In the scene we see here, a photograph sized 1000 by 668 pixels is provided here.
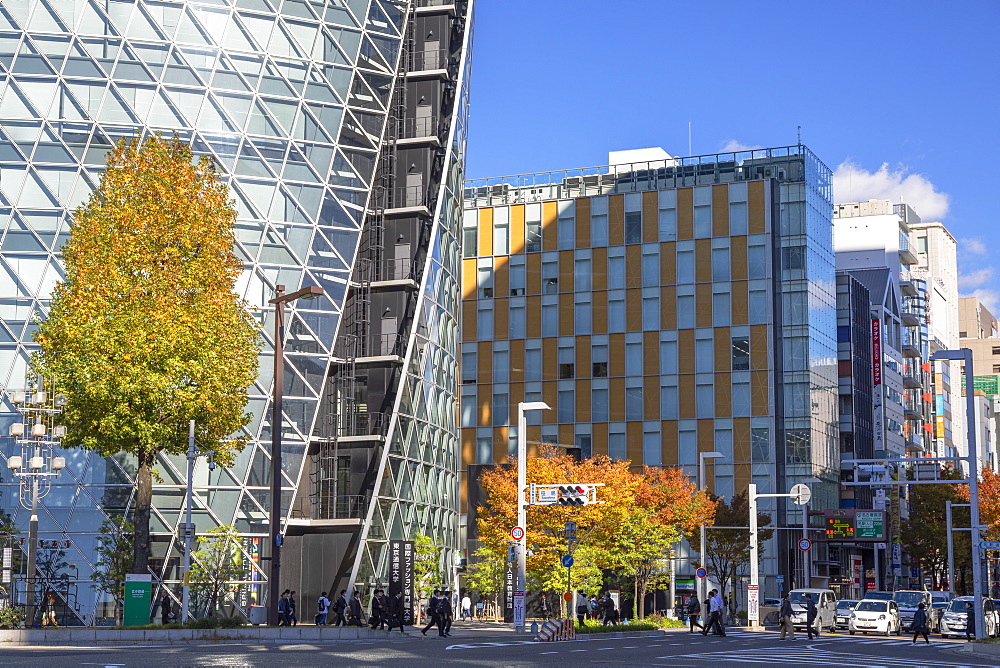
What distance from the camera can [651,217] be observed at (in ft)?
332

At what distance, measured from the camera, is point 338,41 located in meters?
64.1

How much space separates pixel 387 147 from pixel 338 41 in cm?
584

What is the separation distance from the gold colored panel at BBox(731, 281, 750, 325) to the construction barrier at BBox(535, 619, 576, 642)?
56.4 metres

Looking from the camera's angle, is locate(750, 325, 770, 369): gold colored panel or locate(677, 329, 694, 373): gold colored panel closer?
locate(750, 325, 770, 369): gold colored panel

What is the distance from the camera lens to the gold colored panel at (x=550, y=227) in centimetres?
10488

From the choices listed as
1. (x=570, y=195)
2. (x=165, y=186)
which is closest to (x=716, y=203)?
(x=570, y=195)

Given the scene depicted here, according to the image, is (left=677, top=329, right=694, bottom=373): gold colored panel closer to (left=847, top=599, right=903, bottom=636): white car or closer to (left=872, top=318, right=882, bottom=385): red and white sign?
(left=872, top=318, right=882, bottom=385): red and white sign

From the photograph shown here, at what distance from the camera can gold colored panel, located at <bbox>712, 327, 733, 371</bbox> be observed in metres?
97.1

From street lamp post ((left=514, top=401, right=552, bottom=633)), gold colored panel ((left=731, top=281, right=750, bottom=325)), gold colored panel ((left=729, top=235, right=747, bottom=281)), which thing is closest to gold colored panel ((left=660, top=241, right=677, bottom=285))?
gold colored panel ((left=729, top=235, right=747, bottom=281))

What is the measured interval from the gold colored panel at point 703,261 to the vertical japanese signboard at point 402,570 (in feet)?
161

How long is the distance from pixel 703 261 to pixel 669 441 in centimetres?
1396

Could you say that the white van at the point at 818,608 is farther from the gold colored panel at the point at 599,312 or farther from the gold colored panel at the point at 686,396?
the gold colored panel at the point at 599,312

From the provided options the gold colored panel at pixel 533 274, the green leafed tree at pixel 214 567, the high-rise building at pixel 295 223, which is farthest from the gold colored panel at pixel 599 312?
the green leafed tree at pixel 214 567

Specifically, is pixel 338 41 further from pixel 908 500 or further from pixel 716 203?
pixel 908 500
